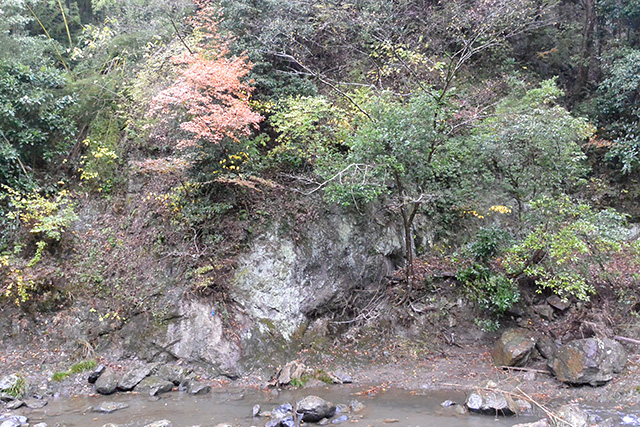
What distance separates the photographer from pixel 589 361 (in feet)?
23.8

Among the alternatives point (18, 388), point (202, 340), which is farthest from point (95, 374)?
point (202, 340)

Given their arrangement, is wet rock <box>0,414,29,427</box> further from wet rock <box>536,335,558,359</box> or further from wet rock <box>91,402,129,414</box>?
wet rock <box>536,335,558,359</box>

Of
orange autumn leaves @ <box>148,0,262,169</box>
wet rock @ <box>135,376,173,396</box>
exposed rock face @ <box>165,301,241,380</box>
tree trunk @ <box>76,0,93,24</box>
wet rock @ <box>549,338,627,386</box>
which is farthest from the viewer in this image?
tree trunk @ <box>76,0,93,24</box>

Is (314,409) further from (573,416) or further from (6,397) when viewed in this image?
(6,397)

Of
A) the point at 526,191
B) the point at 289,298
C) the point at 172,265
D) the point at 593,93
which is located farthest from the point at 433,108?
the point at 593,93

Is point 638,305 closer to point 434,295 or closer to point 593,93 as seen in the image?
point 434,295

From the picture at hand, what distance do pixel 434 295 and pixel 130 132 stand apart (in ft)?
27.1

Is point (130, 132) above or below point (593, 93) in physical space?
below

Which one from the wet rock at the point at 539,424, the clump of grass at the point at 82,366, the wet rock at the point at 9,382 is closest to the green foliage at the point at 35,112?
the wet rock at the point at 9,382

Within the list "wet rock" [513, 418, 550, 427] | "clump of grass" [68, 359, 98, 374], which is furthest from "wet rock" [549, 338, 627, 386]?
"clump of grass" [68, 359, 98, 374]

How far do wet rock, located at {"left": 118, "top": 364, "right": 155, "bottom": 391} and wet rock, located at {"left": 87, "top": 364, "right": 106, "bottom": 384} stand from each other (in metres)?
0.42

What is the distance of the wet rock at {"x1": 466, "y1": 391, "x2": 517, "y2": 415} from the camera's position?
6.22 metres

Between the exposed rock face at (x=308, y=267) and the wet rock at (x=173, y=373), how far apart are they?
1.64 m

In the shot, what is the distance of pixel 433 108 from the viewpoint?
7.93m
